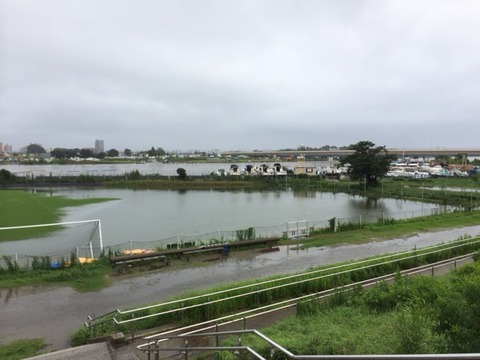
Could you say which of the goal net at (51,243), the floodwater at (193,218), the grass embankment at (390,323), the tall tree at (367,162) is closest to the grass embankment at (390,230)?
the floodwater at (193,218)

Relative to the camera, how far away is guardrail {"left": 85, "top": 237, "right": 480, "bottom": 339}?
302 inches

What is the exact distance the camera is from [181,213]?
32906 mm

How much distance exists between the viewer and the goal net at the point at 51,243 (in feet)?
49.5

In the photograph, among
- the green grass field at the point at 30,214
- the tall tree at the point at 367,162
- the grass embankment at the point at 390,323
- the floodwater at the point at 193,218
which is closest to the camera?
the grass embankment at the point at 390,323

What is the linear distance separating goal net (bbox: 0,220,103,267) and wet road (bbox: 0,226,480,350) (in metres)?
4.03

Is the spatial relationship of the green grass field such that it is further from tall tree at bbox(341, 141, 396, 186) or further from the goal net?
tall tree at bbox(341, 141, 396, 186)

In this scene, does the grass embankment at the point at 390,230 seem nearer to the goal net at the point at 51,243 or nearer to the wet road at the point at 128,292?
the wet road at the point at 128,292

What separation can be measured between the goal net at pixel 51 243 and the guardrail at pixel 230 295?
723 centimetres

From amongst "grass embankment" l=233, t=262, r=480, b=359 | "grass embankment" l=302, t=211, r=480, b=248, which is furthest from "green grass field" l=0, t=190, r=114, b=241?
"grass embankment" l=233, t=262, r=480, b=359

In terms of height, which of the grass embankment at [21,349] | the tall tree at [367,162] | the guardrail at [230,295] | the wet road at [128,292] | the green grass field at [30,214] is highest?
the tall tree at [367,162]

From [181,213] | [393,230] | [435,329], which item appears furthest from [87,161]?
[435,329]

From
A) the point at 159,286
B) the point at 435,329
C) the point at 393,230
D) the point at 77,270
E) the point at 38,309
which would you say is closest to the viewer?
the point at 435,329

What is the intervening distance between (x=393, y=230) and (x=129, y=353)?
54.4 ft

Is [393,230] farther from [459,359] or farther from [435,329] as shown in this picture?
[459,359]
